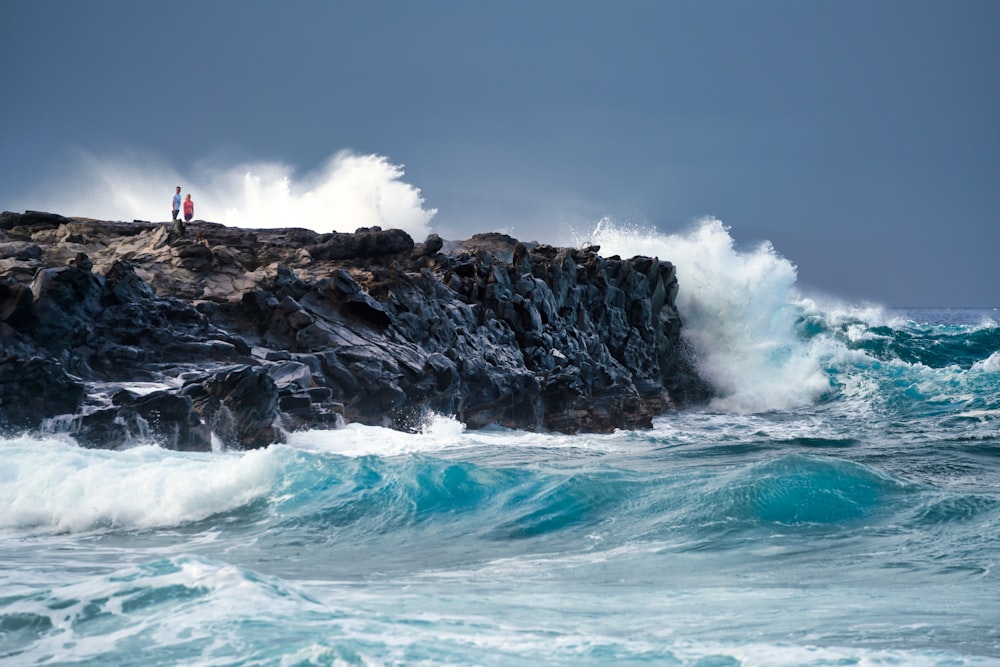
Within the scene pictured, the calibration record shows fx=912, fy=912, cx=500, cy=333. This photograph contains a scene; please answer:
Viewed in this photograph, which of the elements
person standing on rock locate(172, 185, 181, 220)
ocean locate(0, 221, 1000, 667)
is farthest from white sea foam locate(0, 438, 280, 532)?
person standing on rock locate(172, 185, 181, 220)

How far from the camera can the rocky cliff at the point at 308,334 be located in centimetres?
1505

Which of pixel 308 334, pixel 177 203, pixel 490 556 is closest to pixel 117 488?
pixel 490 556

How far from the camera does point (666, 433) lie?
76.4 ft

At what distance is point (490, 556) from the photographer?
884 centimetres

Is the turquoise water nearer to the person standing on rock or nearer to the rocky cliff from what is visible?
the rocky cliff

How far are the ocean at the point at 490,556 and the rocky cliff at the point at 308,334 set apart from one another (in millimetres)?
1155

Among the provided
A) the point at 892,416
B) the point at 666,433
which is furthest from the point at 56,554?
the point at 892,416

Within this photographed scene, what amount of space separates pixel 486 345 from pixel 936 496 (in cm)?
1337

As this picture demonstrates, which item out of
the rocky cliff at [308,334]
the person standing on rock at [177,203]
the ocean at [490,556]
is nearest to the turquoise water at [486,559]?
the ocean at [490,556]

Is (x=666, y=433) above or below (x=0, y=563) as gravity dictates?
above

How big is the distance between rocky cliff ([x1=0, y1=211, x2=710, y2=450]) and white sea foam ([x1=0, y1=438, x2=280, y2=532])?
2.74 metres

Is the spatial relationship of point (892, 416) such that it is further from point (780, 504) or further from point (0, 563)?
point (0, 563)

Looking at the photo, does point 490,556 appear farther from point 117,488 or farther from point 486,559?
point 117,488

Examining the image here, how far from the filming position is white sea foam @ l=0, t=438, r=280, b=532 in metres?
9.91
